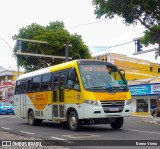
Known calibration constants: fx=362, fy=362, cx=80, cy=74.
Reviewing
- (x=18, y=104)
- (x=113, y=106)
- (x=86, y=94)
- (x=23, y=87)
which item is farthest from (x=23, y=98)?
(x=113, y=106)

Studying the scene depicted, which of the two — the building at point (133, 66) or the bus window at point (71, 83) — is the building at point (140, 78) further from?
the bus window at point (71, 83)

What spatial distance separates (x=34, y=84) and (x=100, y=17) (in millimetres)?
5313

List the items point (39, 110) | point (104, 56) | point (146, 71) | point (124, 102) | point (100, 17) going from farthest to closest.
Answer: point (146, 71) → point (104, 56) → point (100, 17) → point (39, 110) → point (124, 102)

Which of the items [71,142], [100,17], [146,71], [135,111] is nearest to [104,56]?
[146,71]

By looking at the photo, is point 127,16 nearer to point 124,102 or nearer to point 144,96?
point 124,102

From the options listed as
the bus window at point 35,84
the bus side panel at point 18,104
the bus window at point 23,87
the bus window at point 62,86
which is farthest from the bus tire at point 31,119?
the bus window at point 62,86

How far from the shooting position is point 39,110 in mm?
18734

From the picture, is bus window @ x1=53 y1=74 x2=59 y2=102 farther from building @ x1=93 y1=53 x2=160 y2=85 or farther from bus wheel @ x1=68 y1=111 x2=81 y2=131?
building @ x1=93 y1=53 x2=160 y2=85

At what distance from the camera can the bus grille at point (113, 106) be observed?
563 inches

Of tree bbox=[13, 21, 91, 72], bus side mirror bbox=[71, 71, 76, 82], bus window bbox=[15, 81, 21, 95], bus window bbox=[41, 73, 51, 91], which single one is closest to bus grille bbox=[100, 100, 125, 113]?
bus side mirror bbox=[71, 71, 76, 82]

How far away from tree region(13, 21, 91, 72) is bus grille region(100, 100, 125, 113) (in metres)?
27.1

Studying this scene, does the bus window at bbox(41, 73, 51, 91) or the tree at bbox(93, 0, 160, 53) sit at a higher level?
the tree at bbox(93, 0, 160, 53)

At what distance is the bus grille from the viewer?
14312 millimetres

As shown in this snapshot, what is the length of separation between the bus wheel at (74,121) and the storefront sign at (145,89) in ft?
84.0
